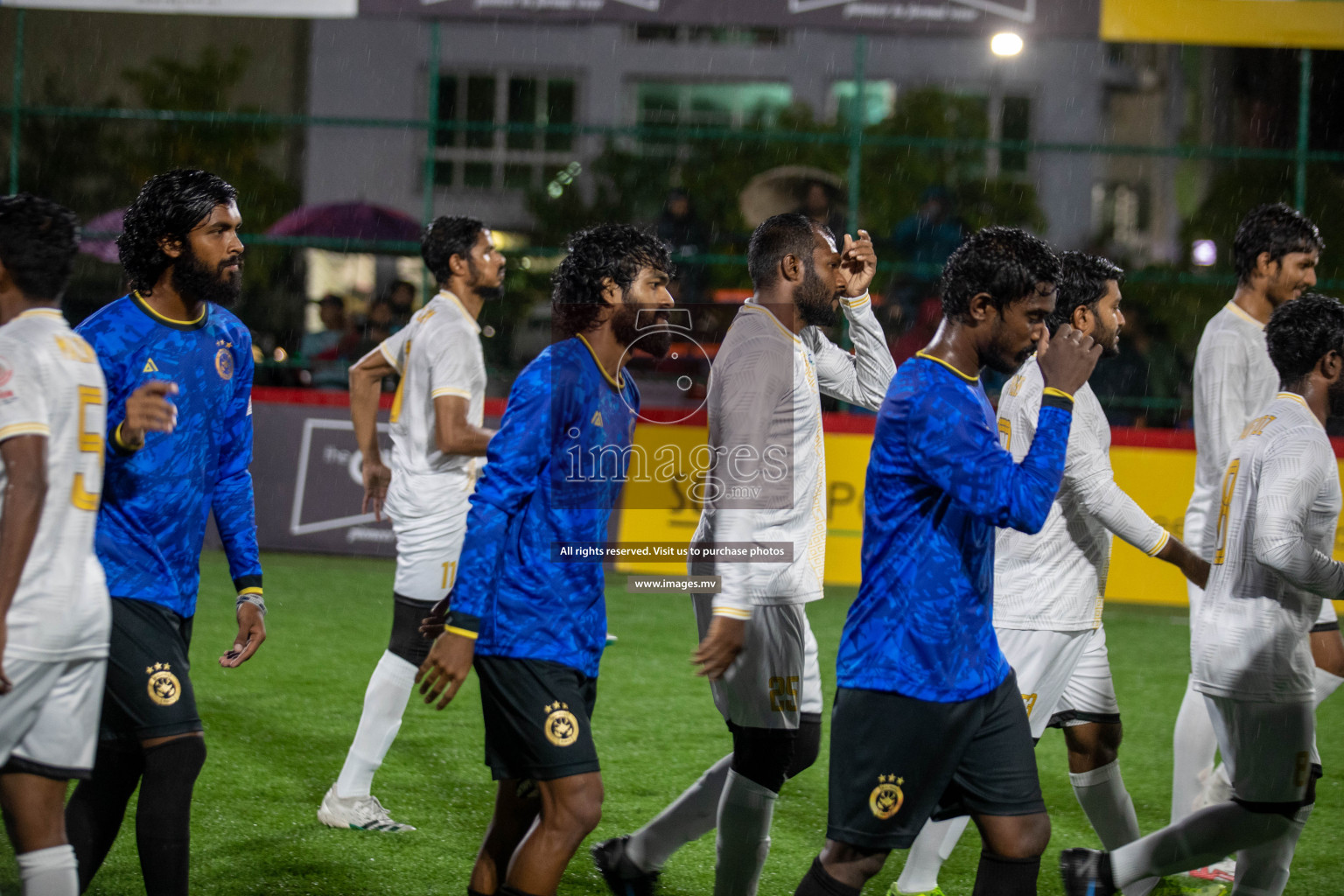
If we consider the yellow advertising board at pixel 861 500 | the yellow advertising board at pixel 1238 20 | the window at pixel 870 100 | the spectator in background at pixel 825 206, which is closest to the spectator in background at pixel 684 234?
the spectator in background at pixel 825 206

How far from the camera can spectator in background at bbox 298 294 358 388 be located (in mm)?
12781

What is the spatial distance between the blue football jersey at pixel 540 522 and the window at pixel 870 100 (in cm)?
2448

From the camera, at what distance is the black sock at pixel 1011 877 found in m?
3.22

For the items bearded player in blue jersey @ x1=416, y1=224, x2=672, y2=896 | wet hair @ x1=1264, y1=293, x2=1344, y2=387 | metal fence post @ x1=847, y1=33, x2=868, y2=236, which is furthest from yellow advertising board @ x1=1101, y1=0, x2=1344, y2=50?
bearded player in blue jersey @ x1=416, y1=224, x2=672, y2=896

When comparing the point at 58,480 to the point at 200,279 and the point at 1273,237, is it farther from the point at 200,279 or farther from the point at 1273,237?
the point at 1273,237

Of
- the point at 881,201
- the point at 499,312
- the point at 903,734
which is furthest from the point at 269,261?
the point at 903,734

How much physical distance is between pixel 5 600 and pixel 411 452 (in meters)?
2.75

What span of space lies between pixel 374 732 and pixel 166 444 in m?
1.83

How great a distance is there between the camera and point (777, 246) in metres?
4.16

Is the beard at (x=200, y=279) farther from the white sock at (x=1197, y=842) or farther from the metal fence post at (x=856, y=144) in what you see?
the metal fence post at (x=856, y=144)

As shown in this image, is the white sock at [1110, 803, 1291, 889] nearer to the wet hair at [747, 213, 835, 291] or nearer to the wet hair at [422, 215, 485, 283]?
the wet hair at [747, 213, 835, 291]

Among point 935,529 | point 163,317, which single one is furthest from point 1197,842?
point 163,317

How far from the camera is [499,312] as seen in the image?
19562 millimetres

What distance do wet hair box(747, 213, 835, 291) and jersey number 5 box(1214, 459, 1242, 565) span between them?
1.39 metres
